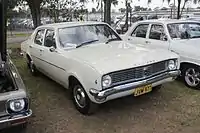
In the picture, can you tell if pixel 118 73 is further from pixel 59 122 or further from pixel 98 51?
pixel 59 122

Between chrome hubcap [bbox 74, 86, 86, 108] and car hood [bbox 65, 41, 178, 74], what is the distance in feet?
1.76

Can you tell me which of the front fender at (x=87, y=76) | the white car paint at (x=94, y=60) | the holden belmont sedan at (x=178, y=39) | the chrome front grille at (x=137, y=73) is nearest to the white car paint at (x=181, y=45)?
the holden belmont sedan at (x=178, y=39)

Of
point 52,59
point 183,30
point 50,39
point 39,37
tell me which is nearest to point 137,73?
point 52,59

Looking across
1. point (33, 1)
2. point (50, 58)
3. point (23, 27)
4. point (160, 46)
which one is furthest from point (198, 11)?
point (50, 58)

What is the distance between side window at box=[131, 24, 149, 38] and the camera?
7.18 metres

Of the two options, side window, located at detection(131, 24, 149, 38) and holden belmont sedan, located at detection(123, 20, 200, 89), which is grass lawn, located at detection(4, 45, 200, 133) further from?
side window, located at detection(131, 24, 149, 38)

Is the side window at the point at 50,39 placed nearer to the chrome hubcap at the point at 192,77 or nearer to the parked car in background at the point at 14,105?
the parked car in background at the point at 14,105

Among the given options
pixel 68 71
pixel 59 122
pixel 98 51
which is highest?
pixel 98 51

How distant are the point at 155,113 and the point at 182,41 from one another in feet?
7.59

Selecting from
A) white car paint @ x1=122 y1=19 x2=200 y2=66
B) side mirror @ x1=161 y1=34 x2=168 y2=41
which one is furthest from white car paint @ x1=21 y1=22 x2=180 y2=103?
side mirror @ x1=161 y1=34 x2=168 y2=41

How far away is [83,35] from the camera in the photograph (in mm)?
5488

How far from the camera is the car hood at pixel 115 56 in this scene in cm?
413

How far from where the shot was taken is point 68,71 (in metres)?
4.76

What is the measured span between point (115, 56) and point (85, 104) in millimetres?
971
